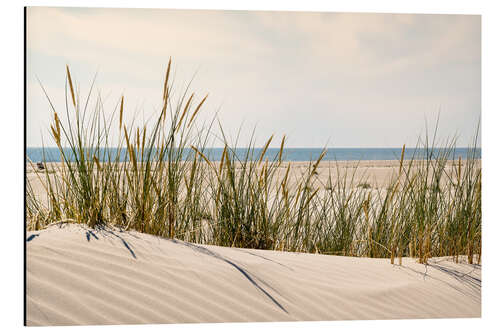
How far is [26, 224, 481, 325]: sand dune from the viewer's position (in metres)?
1.52

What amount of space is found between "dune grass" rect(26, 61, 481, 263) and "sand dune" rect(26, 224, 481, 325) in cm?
19

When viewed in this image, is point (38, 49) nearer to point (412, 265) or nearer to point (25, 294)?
point (25, 294)

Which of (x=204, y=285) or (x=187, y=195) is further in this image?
(x=187, y=195)

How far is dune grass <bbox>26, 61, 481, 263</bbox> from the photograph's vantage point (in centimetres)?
192

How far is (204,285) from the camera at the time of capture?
1634mm

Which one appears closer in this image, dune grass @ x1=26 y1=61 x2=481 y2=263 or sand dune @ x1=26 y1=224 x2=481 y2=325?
sand dune @ x1=26 y1=224 x2=481 y2=325

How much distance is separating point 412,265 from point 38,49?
2193 mm

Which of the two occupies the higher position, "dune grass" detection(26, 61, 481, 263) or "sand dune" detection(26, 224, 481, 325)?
"dune grass" detection(26, 61, 481, 263)

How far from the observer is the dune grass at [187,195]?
75.4 inches

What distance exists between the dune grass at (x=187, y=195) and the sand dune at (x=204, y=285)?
0.19 meters

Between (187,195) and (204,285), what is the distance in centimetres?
67

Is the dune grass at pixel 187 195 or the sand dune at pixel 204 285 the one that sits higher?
the dune grass at pixel 187 195

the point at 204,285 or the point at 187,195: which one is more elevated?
the point at 187,195
